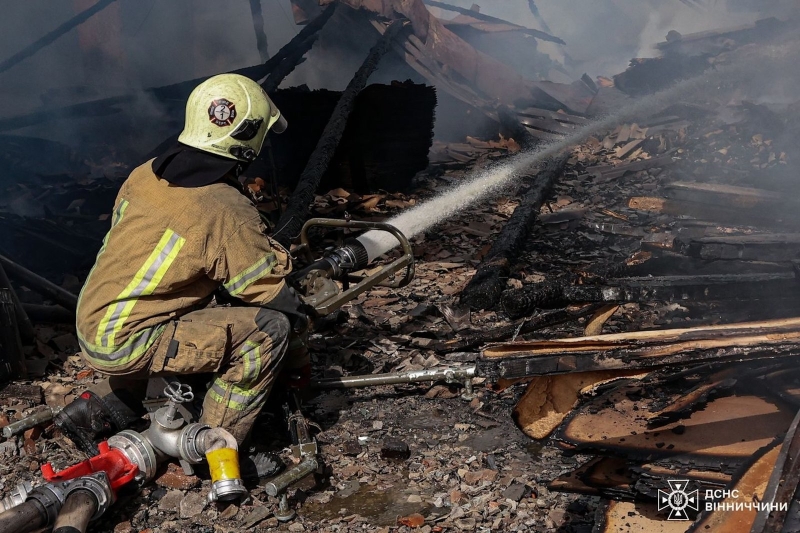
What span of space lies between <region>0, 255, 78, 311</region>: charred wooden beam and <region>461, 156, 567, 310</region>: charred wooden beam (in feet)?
10.3

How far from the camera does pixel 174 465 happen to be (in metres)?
3.71

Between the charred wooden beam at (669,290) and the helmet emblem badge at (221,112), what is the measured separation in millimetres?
2908

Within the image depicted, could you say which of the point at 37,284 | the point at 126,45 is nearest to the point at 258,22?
the point at 126,45

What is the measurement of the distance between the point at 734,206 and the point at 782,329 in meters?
5.90

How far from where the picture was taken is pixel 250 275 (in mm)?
3416

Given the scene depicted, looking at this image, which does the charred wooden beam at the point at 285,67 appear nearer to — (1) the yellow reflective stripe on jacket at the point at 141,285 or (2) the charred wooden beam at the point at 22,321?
(2) the charred wooden beam at the point at 22,321

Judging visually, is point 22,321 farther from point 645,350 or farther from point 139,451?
point 645,350

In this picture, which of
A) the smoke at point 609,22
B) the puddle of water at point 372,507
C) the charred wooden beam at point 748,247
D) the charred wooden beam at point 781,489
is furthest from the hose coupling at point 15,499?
the smoke at point 609,22

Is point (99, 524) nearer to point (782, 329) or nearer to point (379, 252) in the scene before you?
point (379, 252)

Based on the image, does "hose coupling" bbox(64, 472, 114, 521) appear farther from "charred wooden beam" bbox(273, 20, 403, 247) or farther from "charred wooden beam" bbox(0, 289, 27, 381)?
"charred wooden beam" bbox(273, 20, 403, 247)

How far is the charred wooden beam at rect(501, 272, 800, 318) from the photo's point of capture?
511 centimetres

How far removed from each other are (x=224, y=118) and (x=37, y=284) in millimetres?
2713

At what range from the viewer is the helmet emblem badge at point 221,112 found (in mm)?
3455

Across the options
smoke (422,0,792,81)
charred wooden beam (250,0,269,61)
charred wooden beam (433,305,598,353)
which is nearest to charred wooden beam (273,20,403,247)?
charred wooden beam (433,305,598,353)
